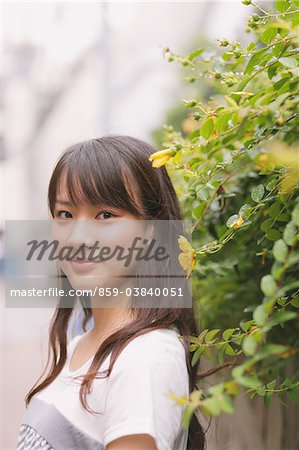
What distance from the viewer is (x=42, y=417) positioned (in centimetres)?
110

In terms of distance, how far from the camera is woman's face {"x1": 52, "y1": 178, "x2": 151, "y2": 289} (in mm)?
1164

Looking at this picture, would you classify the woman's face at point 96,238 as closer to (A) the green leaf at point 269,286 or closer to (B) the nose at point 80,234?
(B) the nose at point 80,234

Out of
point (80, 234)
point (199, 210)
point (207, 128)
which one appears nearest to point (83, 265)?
point (80, 234)

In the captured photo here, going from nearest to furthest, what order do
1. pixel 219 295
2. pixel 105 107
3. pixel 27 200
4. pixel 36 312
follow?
1. pixel 219 295
2. pixel 105 107
3. pixel 36 312
4. pixel 27 200

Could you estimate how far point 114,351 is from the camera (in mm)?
1056

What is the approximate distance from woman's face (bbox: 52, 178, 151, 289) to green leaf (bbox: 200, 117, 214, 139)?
1.07 feet

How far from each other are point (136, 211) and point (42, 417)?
0.40 meters

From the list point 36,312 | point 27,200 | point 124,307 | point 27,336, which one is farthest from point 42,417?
point 27,200

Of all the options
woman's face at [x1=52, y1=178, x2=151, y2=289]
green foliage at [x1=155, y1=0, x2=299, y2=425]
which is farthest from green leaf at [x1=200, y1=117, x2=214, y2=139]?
woman's face at [x1=52, y1=178, x2=151, y2=289]

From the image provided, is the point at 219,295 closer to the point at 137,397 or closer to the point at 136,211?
the point at 136,211

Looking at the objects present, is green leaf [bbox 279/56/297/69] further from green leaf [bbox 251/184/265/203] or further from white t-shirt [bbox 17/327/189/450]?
white t-shirt [bbox 17/327/189/450]

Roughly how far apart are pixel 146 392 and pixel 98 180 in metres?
0.40

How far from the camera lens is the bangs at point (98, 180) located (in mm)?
1153

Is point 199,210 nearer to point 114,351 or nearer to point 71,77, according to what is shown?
point 114,351
